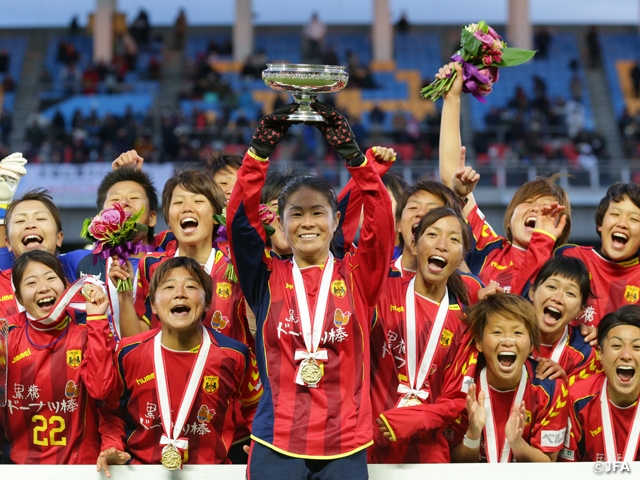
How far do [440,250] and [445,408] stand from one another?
0.67m

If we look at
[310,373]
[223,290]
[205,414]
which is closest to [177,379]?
[205,414]

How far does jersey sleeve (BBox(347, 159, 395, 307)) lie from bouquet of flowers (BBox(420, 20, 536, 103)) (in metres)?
1.43

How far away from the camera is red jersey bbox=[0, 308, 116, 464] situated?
4371mm

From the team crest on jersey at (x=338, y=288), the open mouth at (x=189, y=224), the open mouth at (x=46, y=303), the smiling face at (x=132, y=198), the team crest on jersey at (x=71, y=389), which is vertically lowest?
the team crest on jersey at (x=71, y=389)

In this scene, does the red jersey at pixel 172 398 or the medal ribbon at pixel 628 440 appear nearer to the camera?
the red jersey at pixel 172 398

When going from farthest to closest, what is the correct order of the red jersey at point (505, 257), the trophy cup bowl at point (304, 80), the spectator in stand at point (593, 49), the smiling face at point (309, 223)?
1. the spectator in stand at point (593, 49)
2. the red jersey at point (505, 257)
3. the smiling face at point (309, 223)
4. the trophy cup bowl at point (304, 80)

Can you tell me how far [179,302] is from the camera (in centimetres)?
419

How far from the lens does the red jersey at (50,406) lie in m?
4.37

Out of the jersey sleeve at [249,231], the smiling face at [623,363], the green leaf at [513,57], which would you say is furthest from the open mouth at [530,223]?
the jersey sleeve at [249,231]

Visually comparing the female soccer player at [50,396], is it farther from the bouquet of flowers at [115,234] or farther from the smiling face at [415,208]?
the smiling face at [415,208]

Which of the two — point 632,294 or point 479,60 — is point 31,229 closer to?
point 479,60

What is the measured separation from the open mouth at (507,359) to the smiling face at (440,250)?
1.33ft

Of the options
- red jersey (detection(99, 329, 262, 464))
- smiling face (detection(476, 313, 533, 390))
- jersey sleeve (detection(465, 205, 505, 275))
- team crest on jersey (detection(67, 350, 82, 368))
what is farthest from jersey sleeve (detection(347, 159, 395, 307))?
jersey sleeve (detection(465, 205, 505, 275))

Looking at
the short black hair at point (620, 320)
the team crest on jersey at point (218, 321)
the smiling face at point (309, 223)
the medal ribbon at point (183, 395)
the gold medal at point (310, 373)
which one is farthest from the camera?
the team crest on jersey at point (218, 321)
